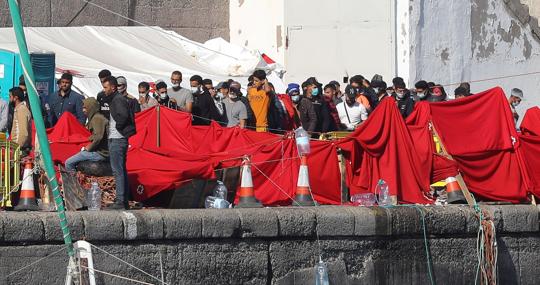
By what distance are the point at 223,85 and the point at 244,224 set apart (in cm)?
633

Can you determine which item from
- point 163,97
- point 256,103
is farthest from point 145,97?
point 256,103

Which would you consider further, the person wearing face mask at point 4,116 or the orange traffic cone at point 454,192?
the person wearing face mask at point 4,116

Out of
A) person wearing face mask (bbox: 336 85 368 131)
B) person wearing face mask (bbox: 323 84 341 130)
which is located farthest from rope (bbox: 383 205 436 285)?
person wearing face mask (bbox: 336 85 368 131)

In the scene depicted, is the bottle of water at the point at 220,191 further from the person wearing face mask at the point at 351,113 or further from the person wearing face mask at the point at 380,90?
the person wearing face mask at the point at 380,90

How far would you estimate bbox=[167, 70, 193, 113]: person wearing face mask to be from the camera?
19.9 m

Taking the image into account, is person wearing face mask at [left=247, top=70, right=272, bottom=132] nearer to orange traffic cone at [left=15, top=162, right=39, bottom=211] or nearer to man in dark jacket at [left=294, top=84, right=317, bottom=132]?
man in dark jacket at [left=294, top=84, right=317, bottom=132]

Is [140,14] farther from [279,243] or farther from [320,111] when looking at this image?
[279,243]

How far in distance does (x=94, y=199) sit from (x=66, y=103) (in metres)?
4.33

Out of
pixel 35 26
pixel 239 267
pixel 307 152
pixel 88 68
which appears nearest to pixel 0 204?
pixel 239 267

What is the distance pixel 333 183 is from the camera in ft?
55.8

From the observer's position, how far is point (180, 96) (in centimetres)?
2008

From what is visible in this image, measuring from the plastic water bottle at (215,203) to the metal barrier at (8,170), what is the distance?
2.00 meters

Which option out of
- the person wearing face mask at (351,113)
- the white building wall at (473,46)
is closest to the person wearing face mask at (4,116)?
the person wearing face mask at (351,113)

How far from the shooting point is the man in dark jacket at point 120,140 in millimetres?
15203
